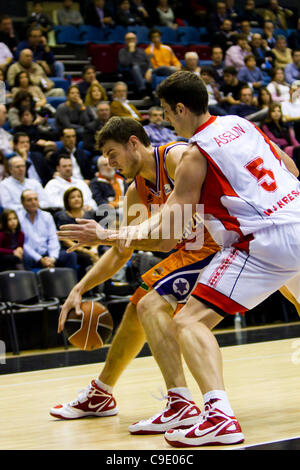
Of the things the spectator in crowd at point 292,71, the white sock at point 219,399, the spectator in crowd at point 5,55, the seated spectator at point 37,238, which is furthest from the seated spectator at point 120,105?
the white sock at point 219,399

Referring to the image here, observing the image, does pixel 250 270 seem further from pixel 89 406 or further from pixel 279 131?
pixel 279 131

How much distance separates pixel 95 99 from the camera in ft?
39.6

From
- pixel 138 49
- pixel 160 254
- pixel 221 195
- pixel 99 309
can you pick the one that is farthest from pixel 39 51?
pixel 221 195

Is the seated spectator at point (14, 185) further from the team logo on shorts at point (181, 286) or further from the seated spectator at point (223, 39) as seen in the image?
the seated spectator at point (223, 39)

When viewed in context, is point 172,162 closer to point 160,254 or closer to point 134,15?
point 160,254

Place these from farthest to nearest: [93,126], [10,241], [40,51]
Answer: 1. [40,51]
2. [93,126]
3. [10,241]

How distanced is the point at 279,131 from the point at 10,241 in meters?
5.76

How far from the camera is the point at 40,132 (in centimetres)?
1098

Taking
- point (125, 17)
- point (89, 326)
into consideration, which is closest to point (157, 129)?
point (125, 17)

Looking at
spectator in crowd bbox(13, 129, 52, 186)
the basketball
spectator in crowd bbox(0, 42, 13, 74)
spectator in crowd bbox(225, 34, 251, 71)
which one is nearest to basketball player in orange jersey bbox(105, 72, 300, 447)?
the basketball

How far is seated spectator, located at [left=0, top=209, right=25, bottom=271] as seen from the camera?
8.38 metres

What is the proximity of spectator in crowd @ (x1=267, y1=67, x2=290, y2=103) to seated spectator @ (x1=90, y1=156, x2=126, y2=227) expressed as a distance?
16.0 ft

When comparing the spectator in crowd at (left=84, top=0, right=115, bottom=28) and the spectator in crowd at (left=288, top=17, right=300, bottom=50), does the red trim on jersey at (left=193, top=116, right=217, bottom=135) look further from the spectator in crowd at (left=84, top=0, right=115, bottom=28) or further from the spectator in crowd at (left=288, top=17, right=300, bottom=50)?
the spectator in crowd at (left=288, top=17, right=300, bottom=50)

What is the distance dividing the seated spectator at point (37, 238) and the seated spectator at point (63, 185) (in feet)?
2.21
